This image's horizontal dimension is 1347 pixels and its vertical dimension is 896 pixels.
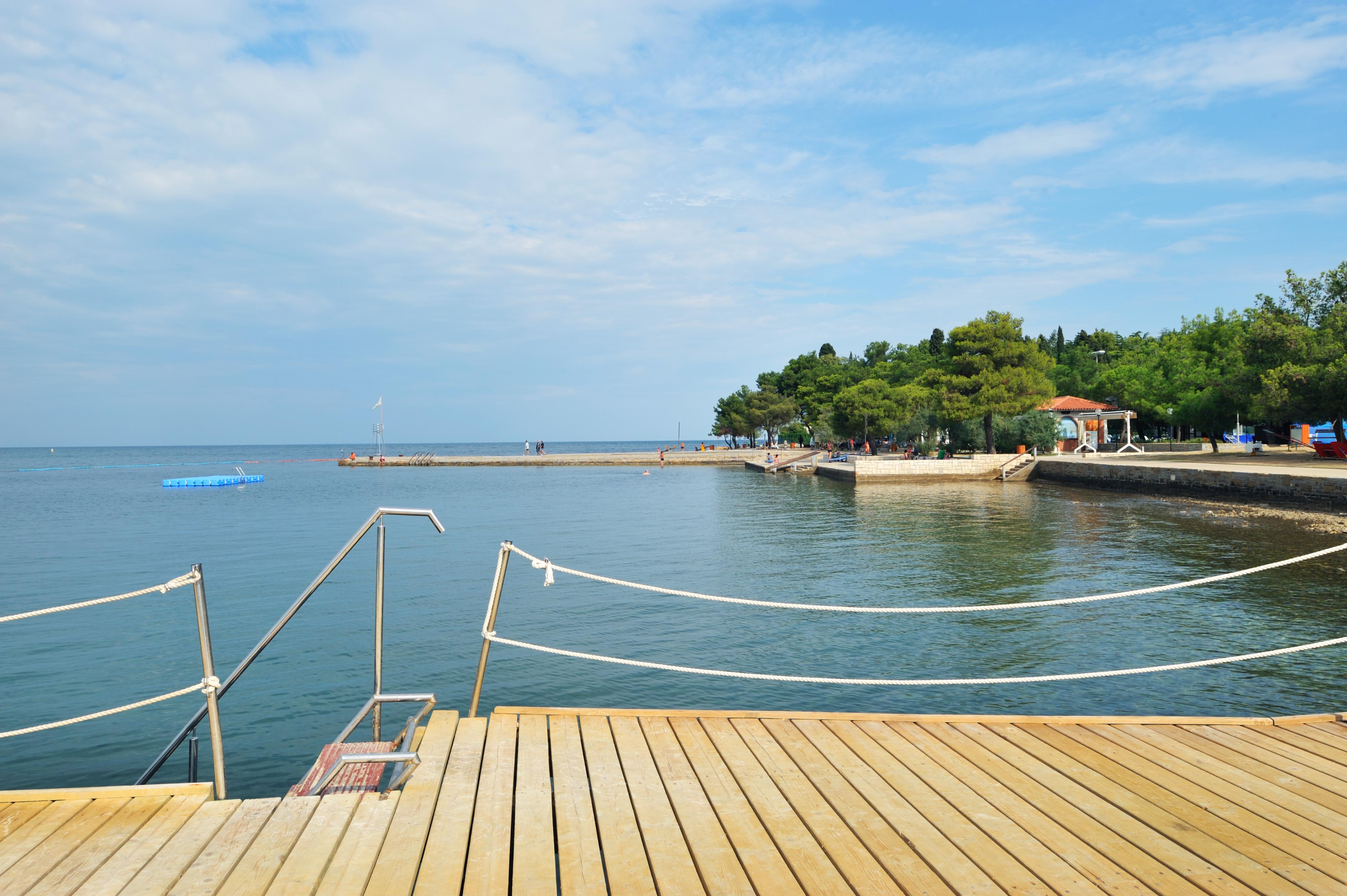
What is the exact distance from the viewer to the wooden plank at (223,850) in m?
3.35

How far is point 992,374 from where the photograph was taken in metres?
51.5

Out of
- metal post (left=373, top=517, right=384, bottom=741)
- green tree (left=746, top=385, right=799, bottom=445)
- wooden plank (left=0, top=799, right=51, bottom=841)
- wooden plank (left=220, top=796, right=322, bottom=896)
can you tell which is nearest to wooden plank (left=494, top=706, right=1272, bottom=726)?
metal post (left=373, top=517, right=384, bottom=741)

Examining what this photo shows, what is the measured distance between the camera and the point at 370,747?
5.33m

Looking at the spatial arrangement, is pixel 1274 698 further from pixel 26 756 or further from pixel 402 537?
pixel 402 537

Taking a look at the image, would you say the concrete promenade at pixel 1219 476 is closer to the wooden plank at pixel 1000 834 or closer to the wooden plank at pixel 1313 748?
the wooden plank at pixel 1313 748

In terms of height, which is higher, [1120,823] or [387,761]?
[387,761]

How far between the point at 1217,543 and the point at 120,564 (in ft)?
99.7

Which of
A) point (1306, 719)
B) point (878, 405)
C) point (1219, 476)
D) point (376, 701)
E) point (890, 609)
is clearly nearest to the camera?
point (1306, 719)

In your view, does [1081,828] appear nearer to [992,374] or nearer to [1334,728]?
[1334,728]

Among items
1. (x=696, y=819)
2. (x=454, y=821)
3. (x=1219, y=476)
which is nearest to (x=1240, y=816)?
(x=696, y=819)

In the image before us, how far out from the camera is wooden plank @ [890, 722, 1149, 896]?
3439mm

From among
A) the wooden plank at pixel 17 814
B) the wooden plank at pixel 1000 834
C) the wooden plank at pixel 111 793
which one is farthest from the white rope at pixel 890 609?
the wooden plank at pixel 17 814

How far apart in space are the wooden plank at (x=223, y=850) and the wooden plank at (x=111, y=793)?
9.1 inches

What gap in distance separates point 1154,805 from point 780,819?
201cm
